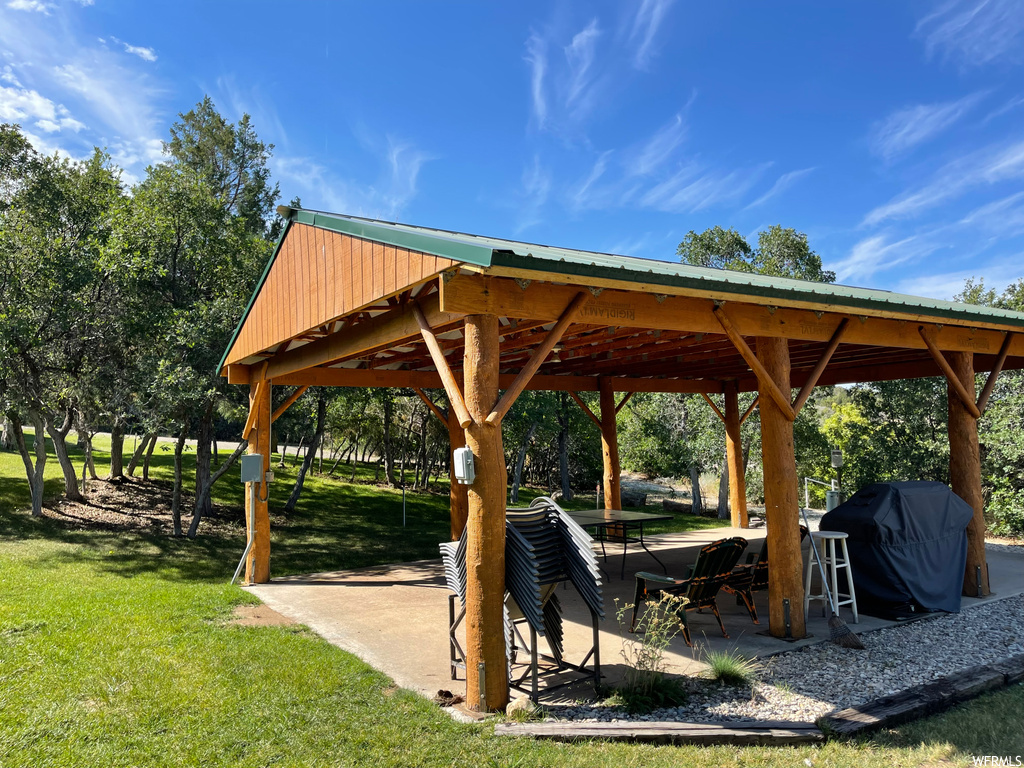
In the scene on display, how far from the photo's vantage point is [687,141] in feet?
85.8

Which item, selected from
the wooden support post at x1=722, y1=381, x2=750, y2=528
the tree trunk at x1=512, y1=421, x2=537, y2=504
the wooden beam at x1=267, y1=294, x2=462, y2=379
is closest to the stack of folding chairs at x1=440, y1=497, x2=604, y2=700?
the wooden beam at x1=267, y1=294, x2=462, y2=379

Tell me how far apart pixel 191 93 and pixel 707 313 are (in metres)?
23.3

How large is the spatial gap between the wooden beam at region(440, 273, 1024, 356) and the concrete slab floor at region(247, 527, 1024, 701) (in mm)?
2452

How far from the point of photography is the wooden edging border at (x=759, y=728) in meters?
3.65

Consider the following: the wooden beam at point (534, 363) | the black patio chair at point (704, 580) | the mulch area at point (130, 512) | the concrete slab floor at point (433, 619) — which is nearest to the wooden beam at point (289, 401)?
the concrete slab floor at point (433, 619)

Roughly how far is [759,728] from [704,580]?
2.03 meters

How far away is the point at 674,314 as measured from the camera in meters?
5.13

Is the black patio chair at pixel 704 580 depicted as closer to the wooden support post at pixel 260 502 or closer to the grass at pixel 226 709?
the grass at pixel 226 709

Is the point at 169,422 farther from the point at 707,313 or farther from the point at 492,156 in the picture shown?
the point at 492,156

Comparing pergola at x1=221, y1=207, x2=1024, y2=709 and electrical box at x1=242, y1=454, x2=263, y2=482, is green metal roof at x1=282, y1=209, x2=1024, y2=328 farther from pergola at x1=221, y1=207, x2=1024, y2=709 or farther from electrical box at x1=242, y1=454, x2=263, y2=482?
electrical box at x1=242, y1=454, x2=263, y2=482

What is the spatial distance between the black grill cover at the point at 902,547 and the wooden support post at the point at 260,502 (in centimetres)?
699

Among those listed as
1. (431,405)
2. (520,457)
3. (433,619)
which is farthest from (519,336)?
(520,457)

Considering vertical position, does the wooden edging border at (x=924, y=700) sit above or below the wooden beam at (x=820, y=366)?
below

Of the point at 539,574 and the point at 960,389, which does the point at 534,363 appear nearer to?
the point at 539,574
